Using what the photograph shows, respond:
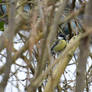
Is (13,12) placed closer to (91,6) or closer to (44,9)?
(44,9)

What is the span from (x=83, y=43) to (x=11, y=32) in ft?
0.49

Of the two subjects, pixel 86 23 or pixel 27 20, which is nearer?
pixel 86 23

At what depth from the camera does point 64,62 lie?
3.93ft

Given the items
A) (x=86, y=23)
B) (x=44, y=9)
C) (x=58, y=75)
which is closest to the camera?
(x=86, y=23)

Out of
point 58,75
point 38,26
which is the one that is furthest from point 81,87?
point 38,26

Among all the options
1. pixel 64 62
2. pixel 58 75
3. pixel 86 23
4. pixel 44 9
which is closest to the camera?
pixel 86 23

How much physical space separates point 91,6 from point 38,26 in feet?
0.55

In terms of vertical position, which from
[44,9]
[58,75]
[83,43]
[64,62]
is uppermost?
[64,62]

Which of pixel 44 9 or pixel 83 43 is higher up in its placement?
pixel 44 9

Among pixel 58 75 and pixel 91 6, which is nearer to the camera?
pixel 91 6

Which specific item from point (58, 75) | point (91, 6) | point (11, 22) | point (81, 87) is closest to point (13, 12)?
point (11, 22)

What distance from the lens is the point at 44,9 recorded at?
0.51 m

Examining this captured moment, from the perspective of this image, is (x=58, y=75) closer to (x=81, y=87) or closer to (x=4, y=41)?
(x=81, y=87)

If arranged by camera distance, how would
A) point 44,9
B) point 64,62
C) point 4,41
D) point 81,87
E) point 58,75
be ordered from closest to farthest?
point 44,9 → point 4,41 → point 81,87 → point 58,75 → point 64,62
